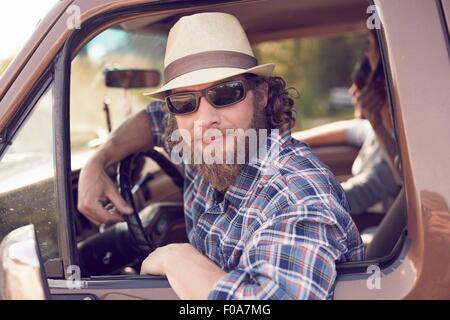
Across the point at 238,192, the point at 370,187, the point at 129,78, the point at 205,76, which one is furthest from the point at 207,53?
the point at 370,187

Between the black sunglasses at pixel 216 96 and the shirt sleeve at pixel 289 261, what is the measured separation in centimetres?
44

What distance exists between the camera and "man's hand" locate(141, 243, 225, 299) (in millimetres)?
1369

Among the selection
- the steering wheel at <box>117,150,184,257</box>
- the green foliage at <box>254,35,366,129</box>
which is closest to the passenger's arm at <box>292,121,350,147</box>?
the steering wheel at <box>117,150,184,257</box>

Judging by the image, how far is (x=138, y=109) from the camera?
115 inches

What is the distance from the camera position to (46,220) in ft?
5.02

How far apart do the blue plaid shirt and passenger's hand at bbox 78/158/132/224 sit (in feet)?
0.96

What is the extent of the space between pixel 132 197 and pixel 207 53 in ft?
2.23

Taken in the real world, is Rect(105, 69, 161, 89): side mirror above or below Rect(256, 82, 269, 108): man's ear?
above

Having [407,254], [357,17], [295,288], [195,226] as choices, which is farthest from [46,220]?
[357,17]

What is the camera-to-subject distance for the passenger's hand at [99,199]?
6.45ft

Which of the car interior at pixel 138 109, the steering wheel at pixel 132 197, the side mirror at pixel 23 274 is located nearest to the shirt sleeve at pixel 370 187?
the car interior at pixel 138 109

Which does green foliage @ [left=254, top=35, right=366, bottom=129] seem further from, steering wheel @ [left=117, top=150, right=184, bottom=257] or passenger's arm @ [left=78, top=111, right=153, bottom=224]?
passenger's arm @ [left=78, top=111, right=153, bottom=224]

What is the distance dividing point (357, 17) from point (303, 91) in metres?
8.70

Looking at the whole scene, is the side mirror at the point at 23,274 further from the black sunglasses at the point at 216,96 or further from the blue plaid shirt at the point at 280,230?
the black sunglasses at the point at 216,96
